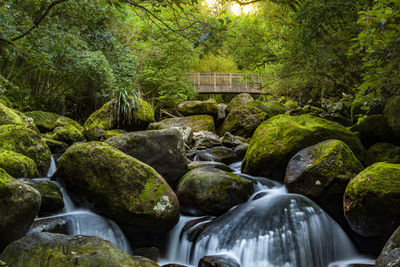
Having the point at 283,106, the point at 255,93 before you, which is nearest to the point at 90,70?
the point at 283,106

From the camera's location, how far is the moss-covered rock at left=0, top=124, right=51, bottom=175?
5156mm

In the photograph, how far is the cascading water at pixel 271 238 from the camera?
405cm

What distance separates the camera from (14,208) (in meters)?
2.92

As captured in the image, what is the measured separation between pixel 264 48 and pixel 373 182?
453 centimetres

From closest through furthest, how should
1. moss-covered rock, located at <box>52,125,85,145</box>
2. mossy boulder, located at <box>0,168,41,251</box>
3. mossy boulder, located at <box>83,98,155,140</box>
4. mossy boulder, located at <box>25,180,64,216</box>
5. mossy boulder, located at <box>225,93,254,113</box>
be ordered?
mossy boulder, located at <box>0,168,41,251</box> < mossy boulder, located at <box>25,180,64,216</box> < moss-covered rock, located at <box>52,125,85,145</box> < mossy boulder, located at <box>83,98,155,140</box> < mossy boulder, located at <box>225,93,254,113</box>

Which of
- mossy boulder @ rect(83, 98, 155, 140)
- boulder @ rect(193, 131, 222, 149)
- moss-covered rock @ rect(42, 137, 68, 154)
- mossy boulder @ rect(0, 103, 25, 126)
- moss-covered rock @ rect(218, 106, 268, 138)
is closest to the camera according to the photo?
mossy boulder @ rect(0, 103, 25, 126)

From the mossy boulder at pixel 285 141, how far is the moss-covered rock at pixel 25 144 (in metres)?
4.14

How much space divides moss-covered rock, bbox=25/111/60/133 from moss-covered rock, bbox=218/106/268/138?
20.8ft

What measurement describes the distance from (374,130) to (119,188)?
569 centimetres

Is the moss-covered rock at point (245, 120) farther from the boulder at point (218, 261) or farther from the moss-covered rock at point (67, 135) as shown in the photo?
the boulder at point (218, 261)

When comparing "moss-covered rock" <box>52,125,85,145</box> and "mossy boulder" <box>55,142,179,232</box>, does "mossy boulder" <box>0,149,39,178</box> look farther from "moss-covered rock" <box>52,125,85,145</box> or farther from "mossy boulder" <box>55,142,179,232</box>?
"moss-covered rock" <box>52,125,85,145</box>

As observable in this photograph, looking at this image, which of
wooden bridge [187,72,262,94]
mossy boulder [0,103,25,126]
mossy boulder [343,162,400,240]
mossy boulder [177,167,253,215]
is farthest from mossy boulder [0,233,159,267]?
wooden bridge [187,72,262,94]

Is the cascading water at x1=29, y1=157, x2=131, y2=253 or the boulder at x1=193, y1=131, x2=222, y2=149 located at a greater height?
the boulder at x1=193, y1=131, x2=222, y2=149

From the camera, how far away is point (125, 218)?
4.23 metres
